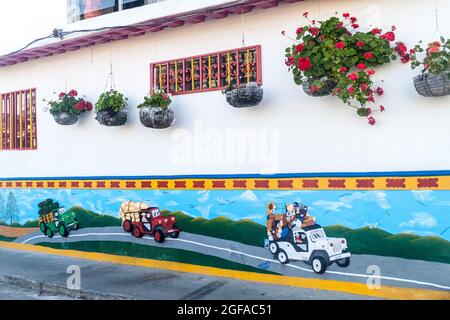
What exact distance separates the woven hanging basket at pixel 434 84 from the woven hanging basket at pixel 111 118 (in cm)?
485

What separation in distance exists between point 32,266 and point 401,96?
6880 millimetres

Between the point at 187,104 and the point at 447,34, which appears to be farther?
the point at 187,104

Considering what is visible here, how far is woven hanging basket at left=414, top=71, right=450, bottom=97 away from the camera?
17.7 feet

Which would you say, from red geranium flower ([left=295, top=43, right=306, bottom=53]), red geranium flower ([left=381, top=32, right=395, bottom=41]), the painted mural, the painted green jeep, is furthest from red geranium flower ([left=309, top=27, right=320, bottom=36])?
the painted green jeep

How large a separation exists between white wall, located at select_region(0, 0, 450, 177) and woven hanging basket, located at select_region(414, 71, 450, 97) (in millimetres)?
314

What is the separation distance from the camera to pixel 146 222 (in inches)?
324

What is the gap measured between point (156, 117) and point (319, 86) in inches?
106

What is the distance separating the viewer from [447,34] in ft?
18.9

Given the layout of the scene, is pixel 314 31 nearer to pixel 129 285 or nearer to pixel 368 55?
pixel 368 55

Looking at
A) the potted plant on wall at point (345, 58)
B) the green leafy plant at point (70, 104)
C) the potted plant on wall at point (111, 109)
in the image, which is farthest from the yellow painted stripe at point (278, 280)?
the green leafy plant at point (70, 104)

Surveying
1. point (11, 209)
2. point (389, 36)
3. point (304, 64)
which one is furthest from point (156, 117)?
point (11, 209)

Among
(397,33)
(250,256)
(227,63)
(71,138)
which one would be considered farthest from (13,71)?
(397,33)

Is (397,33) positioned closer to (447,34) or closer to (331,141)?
(447,34)

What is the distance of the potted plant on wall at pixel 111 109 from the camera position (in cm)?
805
